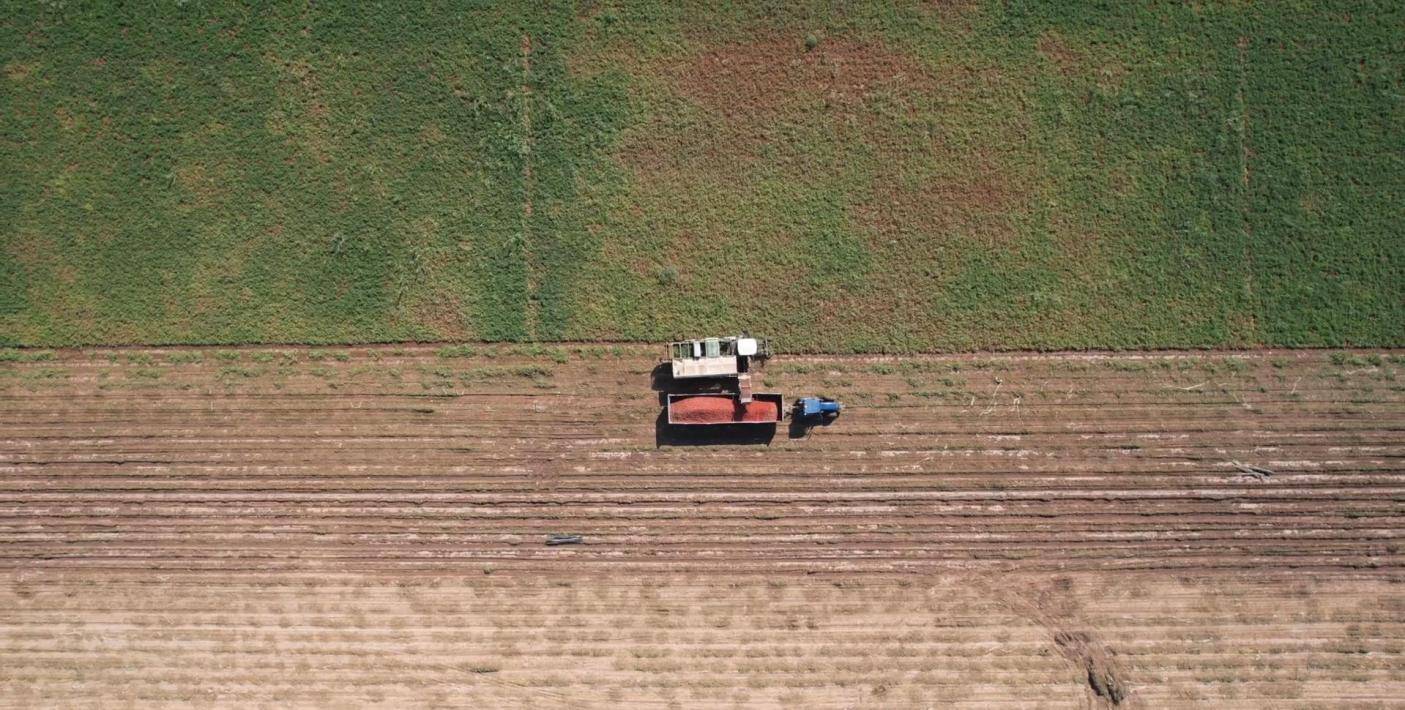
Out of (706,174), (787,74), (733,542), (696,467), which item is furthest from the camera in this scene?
(787,74)

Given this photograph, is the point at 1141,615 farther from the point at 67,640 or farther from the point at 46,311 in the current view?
the point at 46,311

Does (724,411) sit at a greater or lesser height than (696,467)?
greater

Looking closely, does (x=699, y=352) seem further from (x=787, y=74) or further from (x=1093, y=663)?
(x=1093, y=663)

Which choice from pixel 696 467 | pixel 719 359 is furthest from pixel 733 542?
pixel 719 359

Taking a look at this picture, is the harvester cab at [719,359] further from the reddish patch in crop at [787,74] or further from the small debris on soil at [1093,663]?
the small debris on soil at [1093,663]

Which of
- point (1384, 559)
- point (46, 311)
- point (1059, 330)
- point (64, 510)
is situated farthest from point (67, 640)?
point (1384, 559)

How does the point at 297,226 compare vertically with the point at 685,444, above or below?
above

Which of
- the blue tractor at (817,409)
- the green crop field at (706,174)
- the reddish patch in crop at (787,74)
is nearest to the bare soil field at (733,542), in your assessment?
the blue tractor at (817,409)
